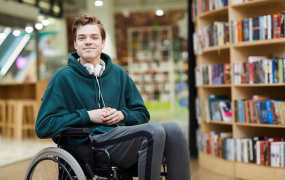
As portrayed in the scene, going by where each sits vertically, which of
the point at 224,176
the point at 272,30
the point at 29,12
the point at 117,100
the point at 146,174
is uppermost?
the point at 29,12

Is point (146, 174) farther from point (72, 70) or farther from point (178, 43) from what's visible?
point (178, 43)

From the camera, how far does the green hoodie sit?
2045 mm

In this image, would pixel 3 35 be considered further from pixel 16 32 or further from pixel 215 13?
pixel 215 13

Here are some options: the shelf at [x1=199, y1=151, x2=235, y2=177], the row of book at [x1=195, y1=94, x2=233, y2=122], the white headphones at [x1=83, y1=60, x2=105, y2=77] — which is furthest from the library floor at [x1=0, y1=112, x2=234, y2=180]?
the white headphones at [x1=83, y1=60, x2=105, y2=77]

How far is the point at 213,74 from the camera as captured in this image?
3.89m

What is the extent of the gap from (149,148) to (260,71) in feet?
6.11

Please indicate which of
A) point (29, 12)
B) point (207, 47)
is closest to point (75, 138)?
point (207, 47)

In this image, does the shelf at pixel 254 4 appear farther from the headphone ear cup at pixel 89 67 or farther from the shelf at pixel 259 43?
the headphone ear cup at pixel 89 67

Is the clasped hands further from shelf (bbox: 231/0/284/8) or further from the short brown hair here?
shelf (bbox: 231/0/284/8)

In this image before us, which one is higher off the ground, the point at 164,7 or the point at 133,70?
the point at 164,7

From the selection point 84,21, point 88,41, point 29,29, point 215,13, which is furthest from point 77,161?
point 29,29

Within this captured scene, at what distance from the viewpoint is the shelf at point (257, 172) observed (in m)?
3.38

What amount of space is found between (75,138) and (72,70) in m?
0.34

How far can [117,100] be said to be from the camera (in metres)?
2.28
